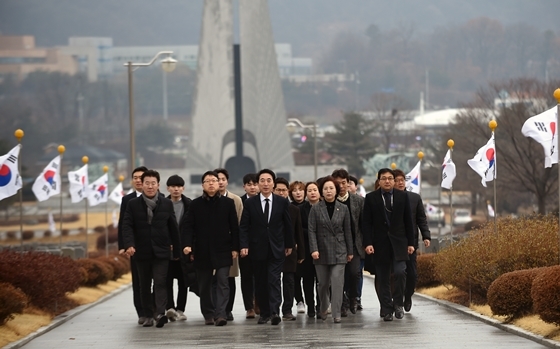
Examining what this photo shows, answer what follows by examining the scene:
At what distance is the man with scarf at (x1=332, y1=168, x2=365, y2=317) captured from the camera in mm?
11375

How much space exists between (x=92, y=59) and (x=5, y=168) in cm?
10509

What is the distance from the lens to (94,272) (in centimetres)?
1764

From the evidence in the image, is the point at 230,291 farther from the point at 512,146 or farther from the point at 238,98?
the point at 238,98

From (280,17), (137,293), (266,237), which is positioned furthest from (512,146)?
(280,17)

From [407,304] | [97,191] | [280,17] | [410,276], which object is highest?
[280,17]

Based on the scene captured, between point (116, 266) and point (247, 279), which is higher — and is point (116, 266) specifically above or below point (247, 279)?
below

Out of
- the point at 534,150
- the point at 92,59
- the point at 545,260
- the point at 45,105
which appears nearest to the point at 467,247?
the point at 545,260

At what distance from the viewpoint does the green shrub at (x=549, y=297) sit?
8.54 meters

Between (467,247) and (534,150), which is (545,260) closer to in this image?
(467,247)

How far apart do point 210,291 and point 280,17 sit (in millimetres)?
163544

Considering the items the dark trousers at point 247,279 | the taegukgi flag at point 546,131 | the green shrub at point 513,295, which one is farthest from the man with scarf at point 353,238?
the taegukgi flag at point 546,131

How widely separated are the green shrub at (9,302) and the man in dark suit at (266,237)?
2173 millimetres

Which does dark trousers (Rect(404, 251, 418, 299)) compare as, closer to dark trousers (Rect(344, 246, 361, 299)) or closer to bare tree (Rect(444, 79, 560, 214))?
dark trousers (Rect(344, 246, 361, 299))

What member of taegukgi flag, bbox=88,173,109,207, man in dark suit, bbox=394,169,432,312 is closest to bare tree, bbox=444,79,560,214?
taegukgi flag, bbox=88,173,109,207
